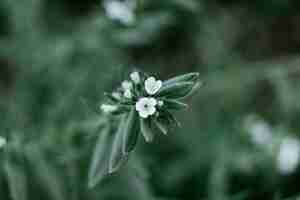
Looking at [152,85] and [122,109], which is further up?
[122,109]

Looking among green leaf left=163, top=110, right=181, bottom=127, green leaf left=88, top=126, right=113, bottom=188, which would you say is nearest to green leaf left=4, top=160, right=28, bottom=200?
green leaf left=88, top=126, right=113, bottom=188

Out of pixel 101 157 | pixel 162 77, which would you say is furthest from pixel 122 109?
pixel 162 77

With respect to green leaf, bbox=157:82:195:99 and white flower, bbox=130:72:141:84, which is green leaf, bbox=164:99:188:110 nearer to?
green leaf, bbox=157:82:195:99

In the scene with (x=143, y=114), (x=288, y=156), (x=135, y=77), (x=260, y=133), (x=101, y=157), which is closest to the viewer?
(x=143, y=114)

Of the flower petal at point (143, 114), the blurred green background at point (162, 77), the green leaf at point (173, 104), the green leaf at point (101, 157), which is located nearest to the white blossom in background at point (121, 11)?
the blurred green background at point (162, 77)

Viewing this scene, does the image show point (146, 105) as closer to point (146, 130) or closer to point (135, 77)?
point (146, 130)

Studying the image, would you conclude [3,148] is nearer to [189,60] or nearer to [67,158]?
[67,158]
